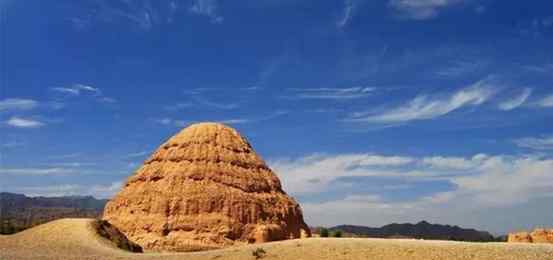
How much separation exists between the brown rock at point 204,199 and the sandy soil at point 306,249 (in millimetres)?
26954

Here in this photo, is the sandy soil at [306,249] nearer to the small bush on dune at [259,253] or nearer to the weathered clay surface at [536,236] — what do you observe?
the small bush on dune at [259,253]

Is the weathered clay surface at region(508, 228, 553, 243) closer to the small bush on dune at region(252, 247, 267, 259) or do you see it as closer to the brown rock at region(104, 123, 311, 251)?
the brown rock at region(104, 123, 311, 251)

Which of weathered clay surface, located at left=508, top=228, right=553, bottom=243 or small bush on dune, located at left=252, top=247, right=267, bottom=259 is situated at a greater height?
weathered clay surface, located at left=508, top=228, right=553, bottom=243

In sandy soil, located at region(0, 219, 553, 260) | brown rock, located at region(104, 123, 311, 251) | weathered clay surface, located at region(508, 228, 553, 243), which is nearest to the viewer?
sandy soil, located at region(0, 219, 553, 260)

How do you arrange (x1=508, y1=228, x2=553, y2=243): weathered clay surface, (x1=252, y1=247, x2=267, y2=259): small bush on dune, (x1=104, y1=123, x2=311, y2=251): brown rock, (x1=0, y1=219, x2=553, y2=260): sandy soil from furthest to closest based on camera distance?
(x1=104, y1=123, x2=311, y2=251): brown rock
(x1=508, y1=228, x2=553, y2=243): weathered clay surface
(x1=252, y1=247, x2=267, y2=259): small bush on dune
(x1=0, y1=219, x2=553, y2=260): sandy soil

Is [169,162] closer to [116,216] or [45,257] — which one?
[116,216]

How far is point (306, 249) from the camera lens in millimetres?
33219

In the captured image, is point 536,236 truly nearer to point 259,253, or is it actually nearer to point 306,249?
point 306,249

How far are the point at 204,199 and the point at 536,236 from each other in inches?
1687

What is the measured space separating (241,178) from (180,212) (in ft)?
36.2

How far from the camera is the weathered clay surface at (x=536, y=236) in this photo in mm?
64188

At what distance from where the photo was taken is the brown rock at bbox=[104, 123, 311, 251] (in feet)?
250

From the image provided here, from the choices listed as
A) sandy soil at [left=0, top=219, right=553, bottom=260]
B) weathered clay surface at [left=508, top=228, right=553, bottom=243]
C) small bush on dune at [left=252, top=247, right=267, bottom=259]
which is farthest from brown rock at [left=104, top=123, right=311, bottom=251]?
small bush on dune at [left=252, top=247, right=267, bottom=259]

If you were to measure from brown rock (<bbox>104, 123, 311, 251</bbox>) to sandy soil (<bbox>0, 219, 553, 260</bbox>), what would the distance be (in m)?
27.0
